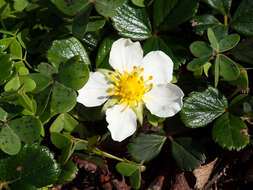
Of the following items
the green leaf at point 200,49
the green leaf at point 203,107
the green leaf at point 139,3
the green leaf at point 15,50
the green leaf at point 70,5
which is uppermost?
the green leaf at point 70,5

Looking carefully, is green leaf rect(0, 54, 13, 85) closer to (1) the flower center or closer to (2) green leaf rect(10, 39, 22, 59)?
(2) green leaf rect(10, 39, 22, 59)

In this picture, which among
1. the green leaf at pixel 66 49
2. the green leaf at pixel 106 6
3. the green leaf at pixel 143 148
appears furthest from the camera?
the green leaf at pixel 143 148

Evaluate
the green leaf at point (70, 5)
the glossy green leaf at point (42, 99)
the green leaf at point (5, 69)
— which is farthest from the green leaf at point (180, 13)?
the green leaf at point (5, 69)

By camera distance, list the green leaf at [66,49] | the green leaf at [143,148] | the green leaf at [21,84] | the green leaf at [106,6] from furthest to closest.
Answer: the green leaf at [143,148] < the green leaf at [66,49] < the green leaf at [21,84] < the green leaf at [106,6]

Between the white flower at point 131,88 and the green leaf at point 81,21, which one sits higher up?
the green leaf at point 81,21

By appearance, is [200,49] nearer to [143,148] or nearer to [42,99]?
[143,148]

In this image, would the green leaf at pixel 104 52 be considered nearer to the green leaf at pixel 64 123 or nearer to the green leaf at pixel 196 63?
the green leaf at pixel 64 123

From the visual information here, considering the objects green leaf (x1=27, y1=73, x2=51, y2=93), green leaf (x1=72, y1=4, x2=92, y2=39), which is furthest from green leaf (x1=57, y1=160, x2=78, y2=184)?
green leaf (x1=72, y1=4, x2=92, y2=39)
